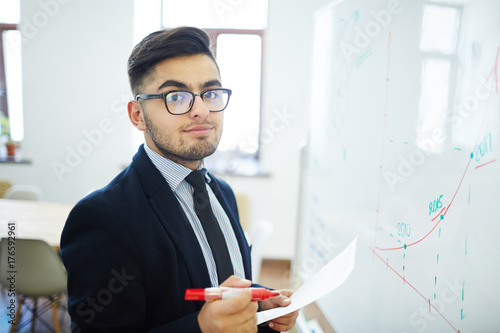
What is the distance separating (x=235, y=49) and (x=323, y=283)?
3.60m

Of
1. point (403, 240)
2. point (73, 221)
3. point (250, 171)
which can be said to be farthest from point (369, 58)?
point (250, 171)

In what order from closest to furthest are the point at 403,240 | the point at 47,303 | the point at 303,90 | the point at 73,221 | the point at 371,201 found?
the point at 73,221, the point at 403,240, the point at 371,201, the point at 47,303, the point at 303,90

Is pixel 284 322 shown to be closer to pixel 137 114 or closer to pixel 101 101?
pixel 137 114

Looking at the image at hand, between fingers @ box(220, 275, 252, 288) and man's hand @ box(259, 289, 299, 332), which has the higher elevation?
fingers @ box(220, 275, 252, 288)

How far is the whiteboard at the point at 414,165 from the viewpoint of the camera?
28.8 inches

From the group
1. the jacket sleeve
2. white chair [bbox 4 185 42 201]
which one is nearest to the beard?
the jacket sleeve

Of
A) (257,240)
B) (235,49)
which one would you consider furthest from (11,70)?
(257,240)

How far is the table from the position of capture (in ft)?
7.50

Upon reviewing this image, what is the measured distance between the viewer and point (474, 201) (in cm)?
74

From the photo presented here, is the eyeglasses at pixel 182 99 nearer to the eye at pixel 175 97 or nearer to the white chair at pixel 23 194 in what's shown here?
the eye at pixel 175 97

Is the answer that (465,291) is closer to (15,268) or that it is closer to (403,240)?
(403,240)

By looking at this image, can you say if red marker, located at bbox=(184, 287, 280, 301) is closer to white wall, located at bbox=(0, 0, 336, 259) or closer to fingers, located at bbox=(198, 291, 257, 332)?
fingers, located at bbox=(198, 291, 257, 332)

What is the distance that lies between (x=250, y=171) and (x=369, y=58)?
9.55 ft

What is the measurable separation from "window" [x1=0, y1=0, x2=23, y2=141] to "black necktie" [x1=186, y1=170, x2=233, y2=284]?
4.03 m
